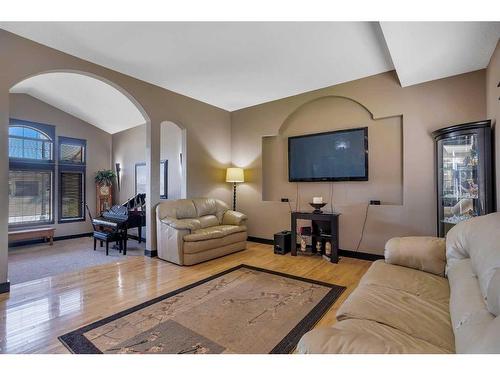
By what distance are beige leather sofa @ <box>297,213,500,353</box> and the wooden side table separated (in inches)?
61.5

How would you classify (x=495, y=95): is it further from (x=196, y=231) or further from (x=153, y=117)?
(x=153, y=117)

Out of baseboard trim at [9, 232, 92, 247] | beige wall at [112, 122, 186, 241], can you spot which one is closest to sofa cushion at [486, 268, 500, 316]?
beige wall at [112, 122, 186, 241]

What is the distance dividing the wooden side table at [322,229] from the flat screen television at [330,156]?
2.34 feet

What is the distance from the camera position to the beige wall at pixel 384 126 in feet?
10.7

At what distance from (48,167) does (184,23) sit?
4.86 m

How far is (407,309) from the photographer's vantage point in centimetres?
143

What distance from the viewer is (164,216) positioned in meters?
3.89

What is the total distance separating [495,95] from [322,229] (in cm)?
263

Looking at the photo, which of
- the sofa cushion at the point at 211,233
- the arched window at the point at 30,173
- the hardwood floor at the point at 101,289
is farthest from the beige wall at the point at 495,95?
the arched window at the point at 30,173

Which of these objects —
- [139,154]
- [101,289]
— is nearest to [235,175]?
[139,154]

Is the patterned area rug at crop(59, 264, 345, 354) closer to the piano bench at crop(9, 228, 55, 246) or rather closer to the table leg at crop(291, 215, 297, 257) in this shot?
the table leg at crop(291, 215, 297, 257)

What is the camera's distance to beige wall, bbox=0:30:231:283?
2629 mm
